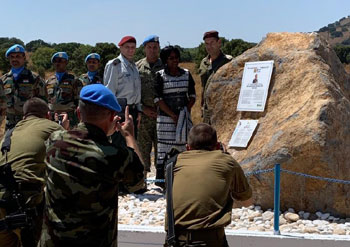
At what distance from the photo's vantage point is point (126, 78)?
651 cm

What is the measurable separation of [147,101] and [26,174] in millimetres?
3819

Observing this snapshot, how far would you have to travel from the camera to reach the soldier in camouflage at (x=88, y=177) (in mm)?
2414

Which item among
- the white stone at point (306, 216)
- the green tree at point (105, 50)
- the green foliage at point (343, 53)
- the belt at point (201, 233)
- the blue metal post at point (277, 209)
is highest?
the green foliage at point (343, 53)

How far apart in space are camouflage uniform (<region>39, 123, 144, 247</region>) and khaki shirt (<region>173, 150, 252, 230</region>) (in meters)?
0.50

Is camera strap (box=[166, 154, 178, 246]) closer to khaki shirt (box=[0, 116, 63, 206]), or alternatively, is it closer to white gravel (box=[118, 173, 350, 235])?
khaki shirt (box=[0, 116, 63, 206])

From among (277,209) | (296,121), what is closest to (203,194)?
(277,209)

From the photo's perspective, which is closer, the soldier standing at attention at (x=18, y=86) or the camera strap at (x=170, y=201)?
the camera strap at (x=170, y=201)

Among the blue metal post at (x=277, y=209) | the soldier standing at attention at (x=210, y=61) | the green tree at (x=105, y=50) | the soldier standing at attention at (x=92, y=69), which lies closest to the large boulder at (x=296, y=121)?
the soldier standing at attention at (x=210, y=61)

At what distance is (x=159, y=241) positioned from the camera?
4.70 m

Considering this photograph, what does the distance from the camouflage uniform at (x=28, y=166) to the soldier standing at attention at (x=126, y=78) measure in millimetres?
3102

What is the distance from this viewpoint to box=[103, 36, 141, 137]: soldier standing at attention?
6.47 m

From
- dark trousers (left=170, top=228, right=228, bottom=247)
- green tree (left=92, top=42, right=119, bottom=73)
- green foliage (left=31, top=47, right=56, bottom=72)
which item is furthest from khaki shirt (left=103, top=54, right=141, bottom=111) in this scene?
green foliage (left=31, top=47, right=56, bottom=72)

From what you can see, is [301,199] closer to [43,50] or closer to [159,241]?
[159,241]

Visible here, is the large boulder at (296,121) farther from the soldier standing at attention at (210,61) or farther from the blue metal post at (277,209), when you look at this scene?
the blue metal post at (277,209)
